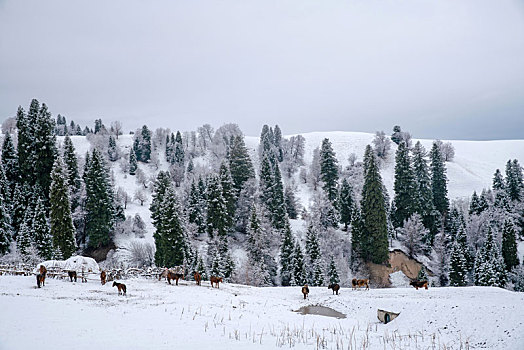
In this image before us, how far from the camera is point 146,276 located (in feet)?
104

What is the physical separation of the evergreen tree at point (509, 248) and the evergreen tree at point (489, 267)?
17.1 feet

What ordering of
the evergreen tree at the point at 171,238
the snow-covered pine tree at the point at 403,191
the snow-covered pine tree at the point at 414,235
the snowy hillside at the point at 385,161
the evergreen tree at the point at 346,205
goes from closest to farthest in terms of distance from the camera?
1. the evergreen tree at the point at 171,238
2. the snow-covered pine tree at the point at 414,235
3. the snow-covered pine tree at the point at 403,191
4. the evergreen tree at the point at 346,205
5. the snowy hillside at the point at 385,161

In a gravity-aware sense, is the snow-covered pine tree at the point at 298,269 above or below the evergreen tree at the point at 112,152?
below

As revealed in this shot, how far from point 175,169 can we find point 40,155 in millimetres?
52103

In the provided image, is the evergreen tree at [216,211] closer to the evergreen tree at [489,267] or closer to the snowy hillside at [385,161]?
the snowy hillside at [385,161]

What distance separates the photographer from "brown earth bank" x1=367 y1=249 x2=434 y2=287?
171ft

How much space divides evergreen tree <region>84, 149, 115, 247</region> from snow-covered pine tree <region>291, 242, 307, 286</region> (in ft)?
98.9

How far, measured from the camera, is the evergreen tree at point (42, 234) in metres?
41.4

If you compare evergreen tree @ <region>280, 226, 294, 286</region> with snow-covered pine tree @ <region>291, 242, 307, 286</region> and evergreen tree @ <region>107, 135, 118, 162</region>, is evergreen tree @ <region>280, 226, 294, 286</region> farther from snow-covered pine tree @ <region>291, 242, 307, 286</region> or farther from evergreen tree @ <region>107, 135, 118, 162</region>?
evergreen tree @ <region>107, 135, 118, 162</region>

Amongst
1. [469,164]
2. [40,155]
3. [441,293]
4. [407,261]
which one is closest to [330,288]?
[441,293]

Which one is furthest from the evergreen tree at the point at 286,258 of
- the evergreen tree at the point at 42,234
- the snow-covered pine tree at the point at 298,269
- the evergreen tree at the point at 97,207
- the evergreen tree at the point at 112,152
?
the evergreen tree at the point at 112,152

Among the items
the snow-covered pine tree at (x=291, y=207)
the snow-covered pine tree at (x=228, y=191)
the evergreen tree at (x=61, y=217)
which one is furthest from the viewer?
the snow-covered pine tree at (x=291, y=207)

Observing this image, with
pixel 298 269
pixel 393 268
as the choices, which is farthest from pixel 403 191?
pixel 298 269

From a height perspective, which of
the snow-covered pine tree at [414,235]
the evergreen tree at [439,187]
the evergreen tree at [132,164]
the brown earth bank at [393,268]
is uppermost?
the evergreen tree at [132,164]
